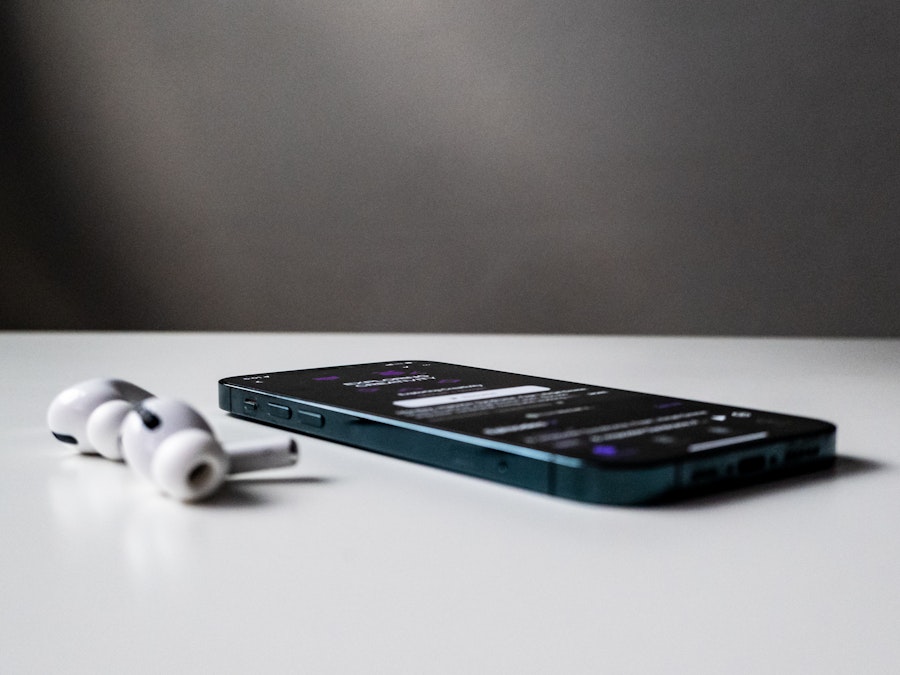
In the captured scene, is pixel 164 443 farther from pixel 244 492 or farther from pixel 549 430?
pixel 549 430

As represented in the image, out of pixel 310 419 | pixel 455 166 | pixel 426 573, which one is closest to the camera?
pixel 426 573

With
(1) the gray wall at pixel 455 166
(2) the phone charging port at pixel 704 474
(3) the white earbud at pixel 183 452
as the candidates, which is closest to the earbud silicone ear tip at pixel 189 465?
(3) the white earbud at pixel 183 452

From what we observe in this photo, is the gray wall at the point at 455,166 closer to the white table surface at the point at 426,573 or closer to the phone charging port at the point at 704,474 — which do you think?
the white table surface at the point at 426,573

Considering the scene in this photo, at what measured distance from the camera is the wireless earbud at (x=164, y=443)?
1.60ft

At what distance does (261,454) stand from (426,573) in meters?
0.15

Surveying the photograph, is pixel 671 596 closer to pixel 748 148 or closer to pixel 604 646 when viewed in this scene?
pixel 604 646

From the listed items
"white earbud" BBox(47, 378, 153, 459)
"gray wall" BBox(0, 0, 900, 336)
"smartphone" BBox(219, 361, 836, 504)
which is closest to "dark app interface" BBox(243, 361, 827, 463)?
"smartphone" BBox(219, 361, 836, 504)

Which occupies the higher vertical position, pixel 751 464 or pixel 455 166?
pixel 455 166

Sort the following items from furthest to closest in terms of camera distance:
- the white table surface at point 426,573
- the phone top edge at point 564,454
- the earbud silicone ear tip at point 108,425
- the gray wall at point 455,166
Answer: the gray wall at point 455,166 → the earbud silicone ear tip at point 108,425 → the phone top edge at point 564,454 → the white table surface at point 426,573

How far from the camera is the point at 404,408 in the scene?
596 millimetres

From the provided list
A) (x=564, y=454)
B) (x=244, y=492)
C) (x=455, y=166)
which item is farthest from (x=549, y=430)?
(x=455, y=166)

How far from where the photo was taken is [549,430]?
52 cm

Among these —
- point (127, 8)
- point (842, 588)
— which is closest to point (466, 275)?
point (127, 8)

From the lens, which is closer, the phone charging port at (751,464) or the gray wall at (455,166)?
the phone charging port at (751,464)
